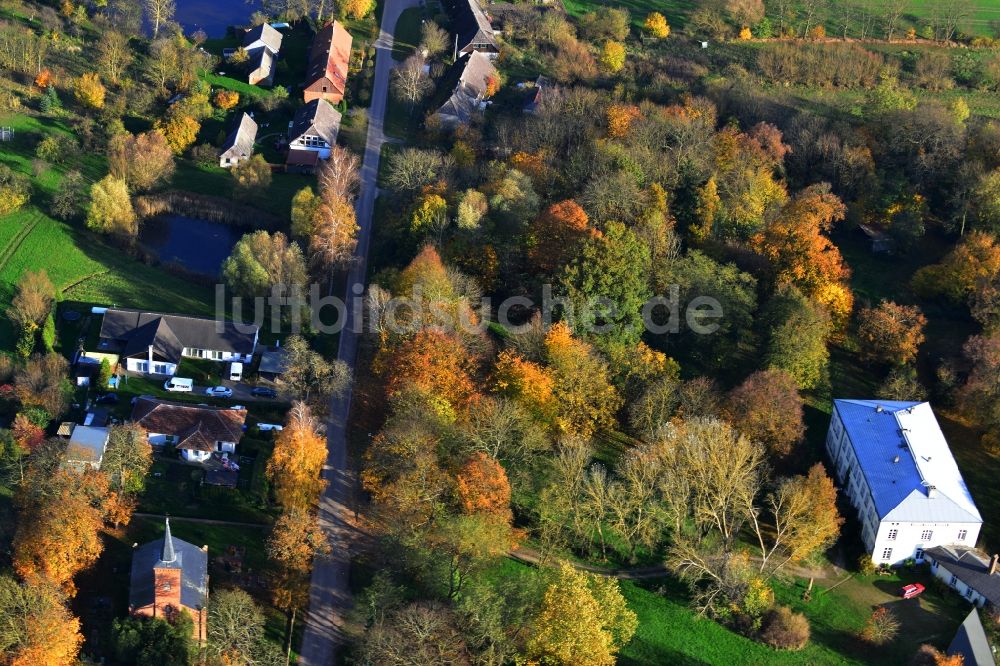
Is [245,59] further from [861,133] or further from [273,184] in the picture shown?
[861,133]

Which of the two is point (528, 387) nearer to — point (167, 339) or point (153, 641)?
point (167, 339)

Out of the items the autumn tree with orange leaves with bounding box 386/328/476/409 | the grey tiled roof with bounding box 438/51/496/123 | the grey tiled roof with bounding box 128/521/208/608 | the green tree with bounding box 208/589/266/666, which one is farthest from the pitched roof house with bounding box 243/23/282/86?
the green tree with bounding box 208/589/266/666

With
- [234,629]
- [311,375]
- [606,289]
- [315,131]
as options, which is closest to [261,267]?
[311,375]

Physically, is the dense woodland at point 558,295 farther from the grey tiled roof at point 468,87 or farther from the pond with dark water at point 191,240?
the grey tiled roof at point 468,87

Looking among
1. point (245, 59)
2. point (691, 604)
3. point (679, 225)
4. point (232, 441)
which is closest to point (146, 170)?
point (245, 59)

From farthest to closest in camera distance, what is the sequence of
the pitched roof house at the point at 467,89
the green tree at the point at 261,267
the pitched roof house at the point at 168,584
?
the pitched roof house at the point at 467,89, the green tree at the point at 261,267, the pitched roof house at the point at 168,584

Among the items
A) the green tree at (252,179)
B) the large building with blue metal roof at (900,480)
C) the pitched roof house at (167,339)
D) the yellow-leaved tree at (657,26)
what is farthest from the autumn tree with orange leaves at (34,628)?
the yellow-leaved tree at (657,26)
